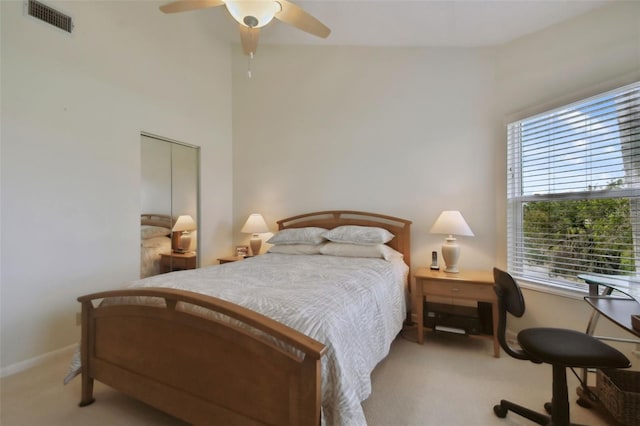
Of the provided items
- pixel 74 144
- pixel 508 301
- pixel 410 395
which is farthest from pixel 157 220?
pixel 508 301

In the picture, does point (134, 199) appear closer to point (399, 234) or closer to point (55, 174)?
point (55, 174)

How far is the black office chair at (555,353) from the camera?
1.33m

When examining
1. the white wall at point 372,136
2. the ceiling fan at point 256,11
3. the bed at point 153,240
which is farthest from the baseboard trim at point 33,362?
the ceiling fan at point 256,11

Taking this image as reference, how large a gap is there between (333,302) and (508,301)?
3.31ft

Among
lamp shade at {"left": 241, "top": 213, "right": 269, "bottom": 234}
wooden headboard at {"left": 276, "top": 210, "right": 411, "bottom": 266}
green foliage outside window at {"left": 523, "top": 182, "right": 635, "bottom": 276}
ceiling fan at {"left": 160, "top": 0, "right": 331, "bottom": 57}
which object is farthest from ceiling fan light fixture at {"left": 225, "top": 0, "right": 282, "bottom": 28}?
green foliage outside window at {"left": 523, "top": 182, "right": 635, "bottom": 276}

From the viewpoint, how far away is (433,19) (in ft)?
9.34

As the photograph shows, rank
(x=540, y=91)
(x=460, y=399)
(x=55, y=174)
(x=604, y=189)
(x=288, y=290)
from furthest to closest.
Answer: (x=540, y=91)
(x=55, y=174)
(x=604, y=189)
(x=460, y=399)
(x=288, y=290)

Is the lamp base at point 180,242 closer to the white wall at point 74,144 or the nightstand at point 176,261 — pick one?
the nightstand at point 176,261

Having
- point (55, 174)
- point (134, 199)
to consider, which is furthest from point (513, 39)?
point (55, 174)

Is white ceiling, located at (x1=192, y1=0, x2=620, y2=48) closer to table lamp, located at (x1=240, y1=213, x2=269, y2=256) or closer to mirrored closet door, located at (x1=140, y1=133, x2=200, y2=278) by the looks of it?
mirrored closet door, located at (x1=140, y1=133, x2=200, y2=278)

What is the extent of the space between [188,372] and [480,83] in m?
3.57

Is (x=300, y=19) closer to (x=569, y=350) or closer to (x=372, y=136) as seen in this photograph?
(x=372, y=136)

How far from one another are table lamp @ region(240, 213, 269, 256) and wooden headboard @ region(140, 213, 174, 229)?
845 millimetres

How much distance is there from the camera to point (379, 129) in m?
3.41
